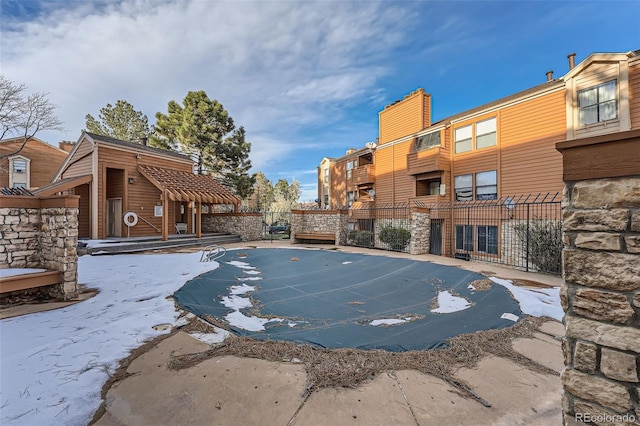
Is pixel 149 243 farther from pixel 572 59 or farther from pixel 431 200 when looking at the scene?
pixel 572 59

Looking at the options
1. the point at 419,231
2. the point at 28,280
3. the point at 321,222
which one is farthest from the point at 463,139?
the point at 28,280

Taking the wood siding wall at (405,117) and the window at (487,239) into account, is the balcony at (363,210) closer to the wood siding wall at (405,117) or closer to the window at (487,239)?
the wood siding wall at (405,117)

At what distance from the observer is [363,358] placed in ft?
9.83

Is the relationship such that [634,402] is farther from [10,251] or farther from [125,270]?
[125,270]

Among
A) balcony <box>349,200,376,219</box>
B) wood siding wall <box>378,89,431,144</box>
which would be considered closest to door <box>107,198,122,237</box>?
balcony <box>349,200,376,219</box>

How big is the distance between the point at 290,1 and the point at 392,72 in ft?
25.7

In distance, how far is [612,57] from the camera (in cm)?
872

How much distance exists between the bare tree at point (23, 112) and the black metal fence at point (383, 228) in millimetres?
18919

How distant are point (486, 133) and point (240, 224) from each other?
49.9 ft

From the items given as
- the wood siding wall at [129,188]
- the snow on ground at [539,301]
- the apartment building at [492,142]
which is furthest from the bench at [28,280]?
the apartment building at [492,142]

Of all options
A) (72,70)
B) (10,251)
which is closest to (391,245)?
(10,251)

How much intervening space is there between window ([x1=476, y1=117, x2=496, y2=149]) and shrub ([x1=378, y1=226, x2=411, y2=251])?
5719 mm

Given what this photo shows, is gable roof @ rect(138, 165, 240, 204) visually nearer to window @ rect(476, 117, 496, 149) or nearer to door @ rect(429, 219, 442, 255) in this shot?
door @ rect(429, 219, 442, 255)

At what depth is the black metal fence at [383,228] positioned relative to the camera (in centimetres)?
1320
